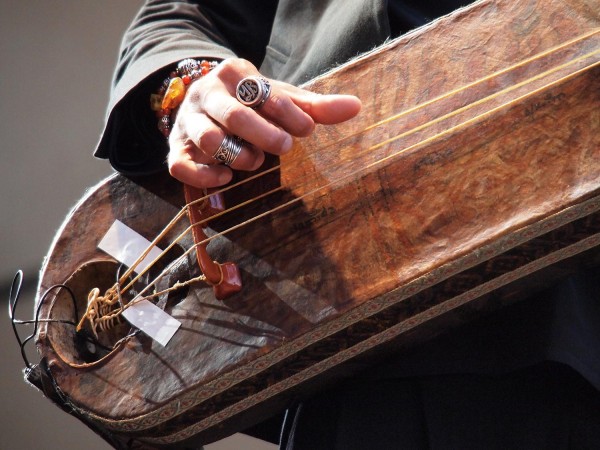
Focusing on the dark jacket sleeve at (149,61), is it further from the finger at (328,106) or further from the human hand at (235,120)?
the finger at (328,106)

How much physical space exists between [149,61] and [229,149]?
292 mm

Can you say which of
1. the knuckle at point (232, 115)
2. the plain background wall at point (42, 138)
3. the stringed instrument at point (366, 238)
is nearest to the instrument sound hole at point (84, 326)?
the stringed instrument at point (366, 238)

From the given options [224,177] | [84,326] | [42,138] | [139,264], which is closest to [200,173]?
[224,177]

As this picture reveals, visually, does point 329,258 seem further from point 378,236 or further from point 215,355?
point 215,355

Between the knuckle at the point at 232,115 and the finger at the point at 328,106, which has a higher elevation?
the finger at the point at 328,106

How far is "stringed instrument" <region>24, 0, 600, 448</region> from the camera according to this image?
0.91 meters

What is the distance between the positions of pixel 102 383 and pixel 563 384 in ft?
1.73

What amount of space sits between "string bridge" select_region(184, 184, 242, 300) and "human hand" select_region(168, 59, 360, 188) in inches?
1.5

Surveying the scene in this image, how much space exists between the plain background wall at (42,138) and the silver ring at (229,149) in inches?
57.2

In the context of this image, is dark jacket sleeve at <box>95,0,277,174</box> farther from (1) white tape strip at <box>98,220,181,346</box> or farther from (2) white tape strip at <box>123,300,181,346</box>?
(2) white tape strip at <box>123,300,181,346</box>

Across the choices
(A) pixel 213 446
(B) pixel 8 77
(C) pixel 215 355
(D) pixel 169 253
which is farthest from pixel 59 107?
(C) pixel 215 355

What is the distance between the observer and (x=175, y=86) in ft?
3.77

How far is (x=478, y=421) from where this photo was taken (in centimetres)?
99

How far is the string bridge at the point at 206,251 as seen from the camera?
0.99 metres
